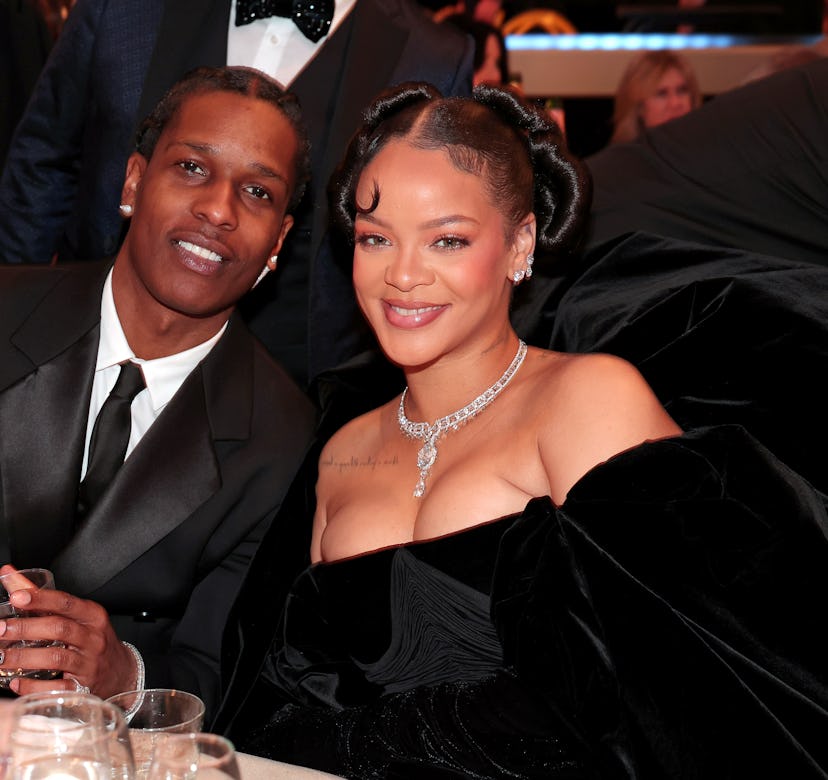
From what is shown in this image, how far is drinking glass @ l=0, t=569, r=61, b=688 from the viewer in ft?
5.65

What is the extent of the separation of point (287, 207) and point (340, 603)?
915mm

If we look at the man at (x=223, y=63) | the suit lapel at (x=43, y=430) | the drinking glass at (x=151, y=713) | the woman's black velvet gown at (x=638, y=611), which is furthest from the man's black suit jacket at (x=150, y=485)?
the drinking glass at (x=151, y=713)

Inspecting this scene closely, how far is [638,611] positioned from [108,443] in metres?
1.10

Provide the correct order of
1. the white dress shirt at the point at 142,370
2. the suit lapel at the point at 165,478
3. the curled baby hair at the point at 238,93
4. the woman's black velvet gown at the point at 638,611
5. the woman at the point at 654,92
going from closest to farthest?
the woman's black velvet gown at the point at 638,611
the suit lapel at the point at 165,478
the white dress shirt at the point at 142,370
the curled baby hair at the point at 238,93
the woman at the point at 654,92

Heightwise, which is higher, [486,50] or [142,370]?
[486,50]

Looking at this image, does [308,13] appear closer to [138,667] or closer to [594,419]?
[594,419]

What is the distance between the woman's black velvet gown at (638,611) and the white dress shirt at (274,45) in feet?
4.11

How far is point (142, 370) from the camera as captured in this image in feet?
7.77

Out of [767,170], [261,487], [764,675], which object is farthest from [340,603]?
[767,170]

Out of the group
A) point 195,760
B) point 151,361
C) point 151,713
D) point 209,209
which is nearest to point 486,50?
point 209,209

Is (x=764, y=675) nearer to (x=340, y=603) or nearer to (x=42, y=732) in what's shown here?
(x=340, y=603)

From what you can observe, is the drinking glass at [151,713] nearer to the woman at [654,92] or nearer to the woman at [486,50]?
the woman at [486,50]

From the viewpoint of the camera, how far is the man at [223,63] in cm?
278

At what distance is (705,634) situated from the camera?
5.54 feet
